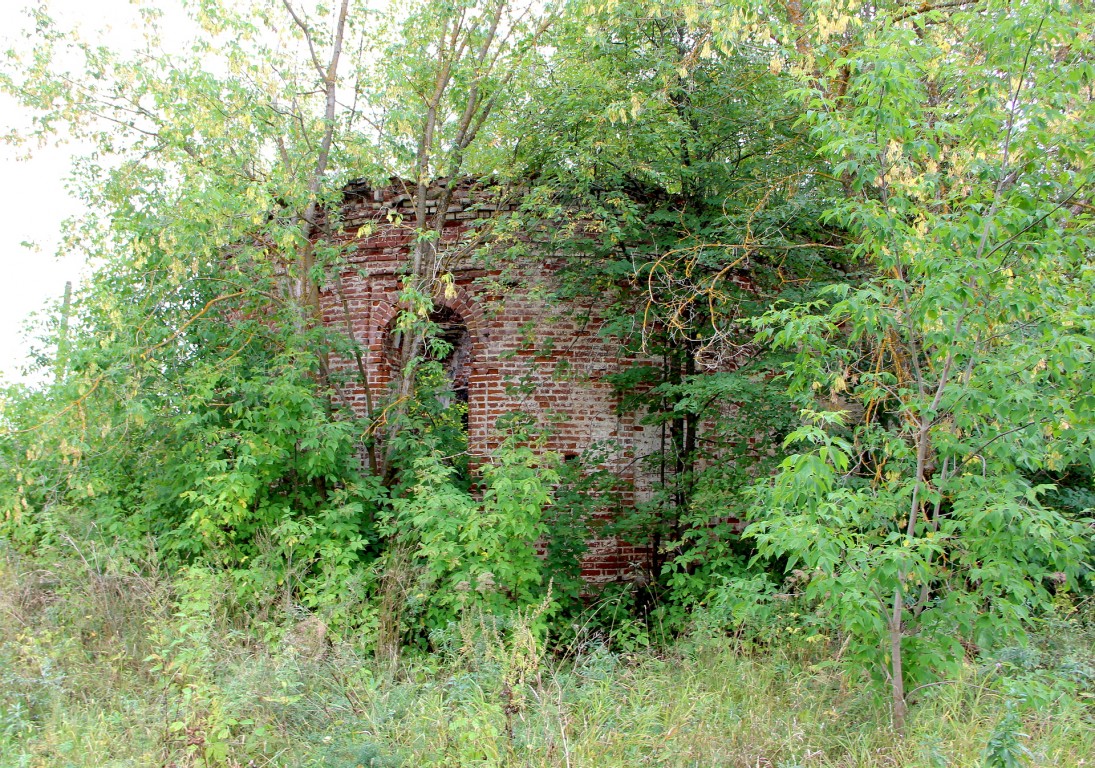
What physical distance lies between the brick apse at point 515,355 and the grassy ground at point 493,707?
304 cm

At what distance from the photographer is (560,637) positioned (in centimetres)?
696

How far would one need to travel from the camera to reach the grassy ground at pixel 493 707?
13.4ft

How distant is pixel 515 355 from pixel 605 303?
3.61 feet

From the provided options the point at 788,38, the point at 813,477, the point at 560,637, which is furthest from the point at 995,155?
the point at 560,637

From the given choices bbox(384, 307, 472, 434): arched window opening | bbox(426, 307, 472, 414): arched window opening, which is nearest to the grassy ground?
bbox(384, 307, 472, 434): arched window opening

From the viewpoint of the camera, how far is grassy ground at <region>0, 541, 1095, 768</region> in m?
4.09

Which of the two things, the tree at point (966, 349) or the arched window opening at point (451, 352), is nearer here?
the tree at point (966, 349)

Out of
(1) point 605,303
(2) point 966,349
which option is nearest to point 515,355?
(1) point 605,303

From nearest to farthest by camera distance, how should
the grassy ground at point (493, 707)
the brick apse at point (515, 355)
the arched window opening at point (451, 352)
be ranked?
1. the grassy ground at point (493, 707)
2. the brick apse at point (515, 355)
3. the arched window opening at point (451, 352)

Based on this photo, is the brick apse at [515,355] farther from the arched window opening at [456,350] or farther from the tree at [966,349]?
the tree at [966,349]

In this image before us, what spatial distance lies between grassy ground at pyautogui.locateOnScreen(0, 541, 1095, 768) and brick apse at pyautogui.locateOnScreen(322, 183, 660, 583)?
3.04m

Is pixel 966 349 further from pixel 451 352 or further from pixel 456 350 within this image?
pixel 456 350

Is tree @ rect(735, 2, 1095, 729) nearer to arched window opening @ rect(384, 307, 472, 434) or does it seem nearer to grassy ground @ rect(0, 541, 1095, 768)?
grassy ground @ rect(0, 541, 1095, 768)

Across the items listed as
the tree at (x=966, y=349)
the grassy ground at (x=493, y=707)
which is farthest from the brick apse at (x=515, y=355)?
the tree at (x=966, y=349)
